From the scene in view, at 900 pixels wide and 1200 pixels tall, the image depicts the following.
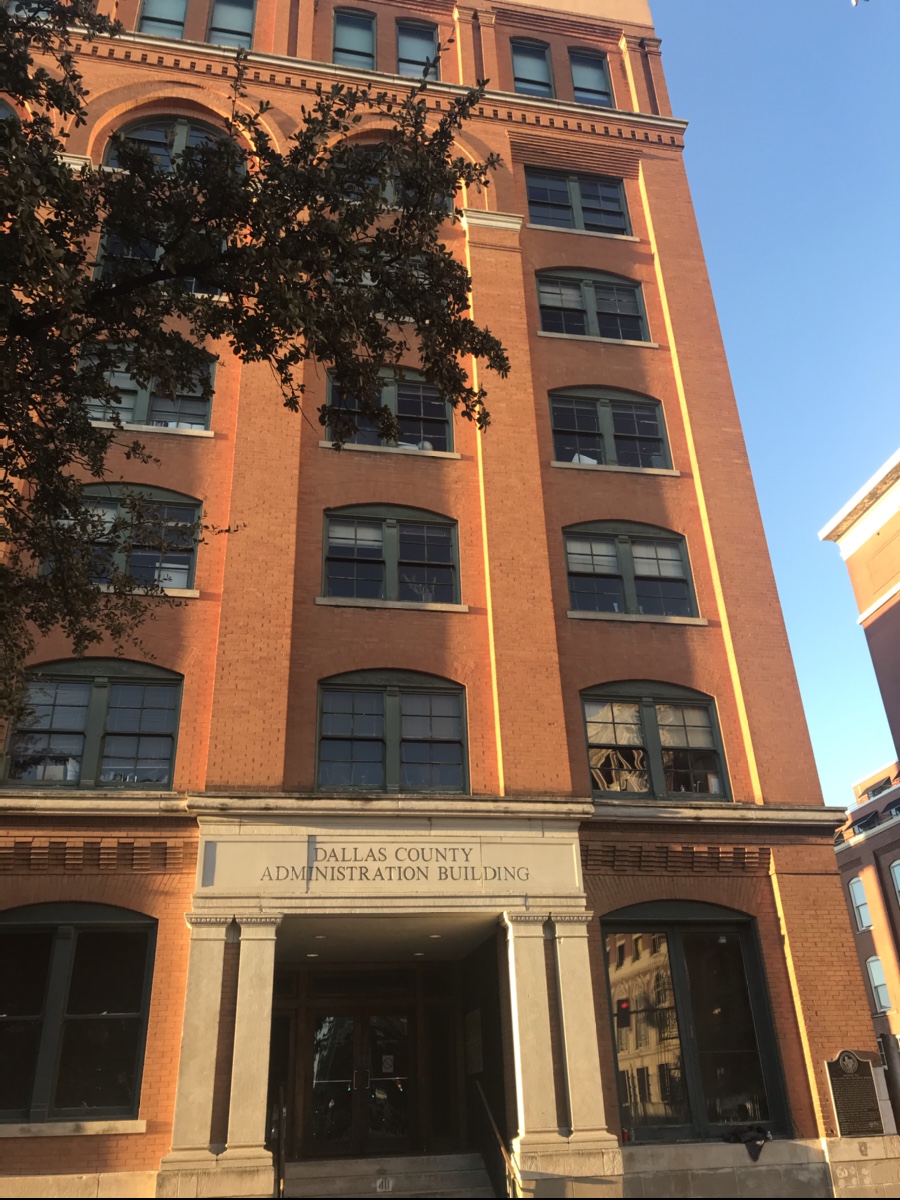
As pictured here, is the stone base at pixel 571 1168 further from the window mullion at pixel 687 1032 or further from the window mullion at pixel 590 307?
the window mullion at pixel 590 307

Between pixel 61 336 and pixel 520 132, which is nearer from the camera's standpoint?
pixel 61 336

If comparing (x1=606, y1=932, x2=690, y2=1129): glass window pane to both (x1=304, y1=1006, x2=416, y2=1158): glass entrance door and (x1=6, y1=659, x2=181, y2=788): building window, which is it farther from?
(x1=6, y1=659, x2=181, y2=788): building window

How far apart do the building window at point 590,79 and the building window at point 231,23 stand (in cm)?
829

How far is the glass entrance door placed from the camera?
16188mm

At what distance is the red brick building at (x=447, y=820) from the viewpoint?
1384 cm

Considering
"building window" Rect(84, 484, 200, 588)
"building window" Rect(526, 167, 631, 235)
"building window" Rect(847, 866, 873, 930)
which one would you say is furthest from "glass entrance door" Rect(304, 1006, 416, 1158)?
"building window" Rect(847, 866, 873, 930)

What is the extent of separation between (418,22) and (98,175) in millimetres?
16999

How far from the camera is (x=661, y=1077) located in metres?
14.9

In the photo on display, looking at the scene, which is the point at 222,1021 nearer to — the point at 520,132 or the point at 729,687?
the point at 729,687

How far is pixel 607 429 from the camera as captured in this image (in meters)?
20.4

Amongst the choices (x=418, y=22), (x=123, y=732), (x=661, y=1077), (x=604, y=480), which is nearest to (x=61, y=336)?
(x=123, y=732)

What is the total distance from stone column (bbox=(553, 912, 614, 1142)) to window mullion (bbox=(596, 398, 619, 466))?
930cm

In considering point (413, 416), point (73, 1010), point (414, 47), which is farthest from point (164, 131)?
point (73, 1010)

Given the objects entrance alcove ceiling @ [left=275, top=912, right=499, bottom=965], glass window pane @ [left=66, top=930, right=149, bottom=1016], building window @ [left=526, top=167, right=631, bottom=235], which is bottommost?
glass window pane @ [left=66, top=930, right=149, bottom=1016]
